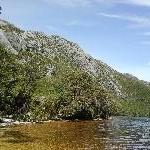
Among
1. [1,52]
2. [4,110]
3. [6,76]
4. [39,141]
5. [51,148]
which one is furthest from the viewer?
[4,110]

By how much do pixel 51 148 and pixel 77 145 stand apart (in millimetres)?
8228

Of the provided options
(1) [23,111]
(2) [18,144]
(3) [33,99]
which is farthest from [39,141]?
(3) [33,99]

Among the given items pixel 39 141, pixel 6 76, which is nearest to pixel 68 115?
pixel 6 76

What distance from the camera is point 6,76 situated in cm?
14962

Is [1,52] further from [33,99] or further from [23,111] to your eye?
[33,99]

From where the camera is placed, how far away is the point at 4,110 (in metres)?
167

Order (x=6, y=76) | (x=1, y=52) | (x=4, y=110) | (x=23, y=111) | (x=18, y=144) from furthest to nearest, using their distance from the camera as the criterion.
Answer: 1. (x=23, y=111)
2. (x=4, y=110)
3. (x=6, y=76)
4. (x=1, y=52)
5. (x=18, y=144)

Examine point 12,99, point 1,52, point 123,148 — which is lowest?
point 123,148

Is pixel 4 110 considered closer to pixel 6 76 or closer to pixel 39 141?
pixel 6 76

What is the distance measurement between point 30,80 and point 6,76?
3944cm

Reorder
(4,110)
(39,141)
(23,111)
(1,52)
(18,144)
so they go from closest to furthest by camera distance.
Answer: (18,144) < (39,141) < (1,52) < (4,110) < (23,111)

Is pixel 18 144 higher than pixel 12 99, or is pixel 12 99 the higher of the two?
pixel 12 99

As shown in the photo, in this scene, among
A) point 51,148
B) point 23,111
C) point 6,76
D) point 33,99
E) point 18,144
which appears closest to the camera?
point 51,148

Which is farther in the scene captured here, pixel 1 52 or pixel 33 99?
pixel 33 99
